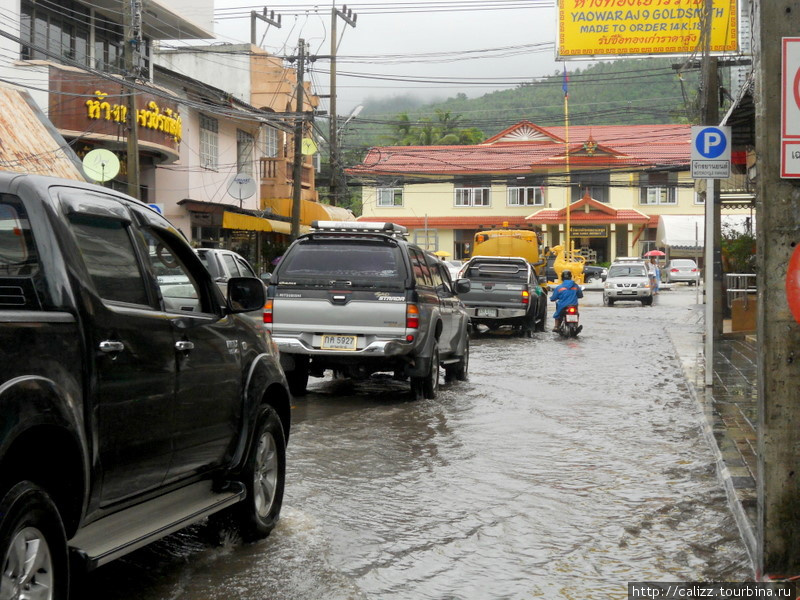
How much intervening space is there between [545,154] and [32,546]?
65.2 meters

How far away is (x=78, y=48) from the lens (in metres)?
28.2

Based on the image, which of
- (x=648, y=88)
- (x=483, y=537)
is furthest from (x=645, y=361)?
(x=648, y=88)

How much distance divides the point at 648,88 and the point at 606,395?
72.2 meters

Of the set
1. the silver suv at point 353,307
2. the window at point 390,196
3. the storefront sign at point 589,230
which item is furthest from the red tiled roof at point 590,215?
the silver suv at point 353,307

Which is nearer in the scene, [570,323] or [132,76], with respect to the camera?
[132,76]

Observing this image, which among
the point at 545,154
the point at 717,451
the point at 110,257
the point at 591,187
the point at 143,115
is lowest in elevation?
the point at 717,451

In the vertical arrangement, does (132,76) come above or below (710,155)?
above

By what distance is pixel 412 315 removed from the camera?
12.1m

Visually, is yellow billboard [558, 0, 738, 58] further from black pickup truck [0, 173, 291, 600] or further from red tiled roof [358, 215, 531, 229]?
red tiled roof [358, 215, 531, 229]

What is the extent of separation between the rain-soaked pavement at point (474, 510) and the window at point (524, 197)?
57222 millimetres

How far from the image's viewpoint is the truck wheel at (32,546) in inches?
143

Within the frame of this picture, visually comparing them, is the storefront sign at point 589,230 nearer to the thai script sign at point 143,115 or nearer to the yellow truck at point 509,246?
the yellow truck at point 509,246

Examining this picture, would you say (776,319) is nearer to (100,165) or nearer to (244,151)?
(100,165)

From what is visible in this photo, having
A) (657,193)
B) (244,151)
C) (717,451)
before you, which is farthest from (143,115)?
(657,193)
